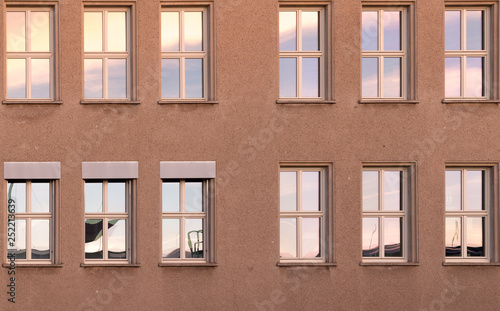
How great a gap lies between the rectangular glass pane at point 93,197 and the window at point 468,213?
631 cm

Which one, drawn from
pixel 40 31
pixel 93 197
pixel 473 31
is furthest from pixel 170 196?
pixel 473 31

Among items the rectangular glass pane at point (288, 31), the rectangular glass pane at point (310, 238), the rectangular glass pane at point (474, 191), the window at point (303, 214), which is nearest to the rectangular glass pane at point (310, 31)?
the rectangular glass pane at point (288, 31)

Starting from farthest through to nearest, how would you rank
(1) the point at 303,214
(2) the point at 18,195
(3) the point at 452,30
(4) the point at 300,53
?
(3) the point at 452,30 → (4) the point at 300,53 → (1) the point at 303,214 → (2) the point at 18,195

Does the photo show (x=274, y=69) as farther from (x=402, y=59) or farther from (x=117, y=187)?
(x=117, y=187)

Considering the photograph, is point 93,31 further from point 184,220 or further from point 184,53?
point 184,220

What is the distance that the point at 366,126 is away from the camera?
11.1m

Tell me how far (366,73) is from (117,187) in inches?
196

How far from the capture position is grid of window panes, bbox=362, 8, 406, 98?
11.4 metres

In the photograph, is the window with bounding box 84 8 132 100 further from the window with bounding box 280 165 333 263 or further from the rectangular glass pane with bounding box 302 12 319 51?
the window with bounding box 280 165 333 263

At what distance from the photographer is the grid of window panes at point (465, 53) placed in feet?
37.6

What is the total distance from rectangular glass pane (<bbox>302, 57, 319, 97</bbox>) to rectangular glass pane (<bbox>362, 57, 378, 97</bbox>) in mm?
861

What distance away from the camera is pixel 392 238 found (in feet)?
37.2

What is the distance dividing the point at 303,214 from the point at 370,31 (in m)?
3.58

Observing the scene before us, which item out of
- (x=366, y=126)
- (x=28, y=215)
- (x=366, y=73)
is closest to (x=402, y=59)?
(x=366, y=73)
